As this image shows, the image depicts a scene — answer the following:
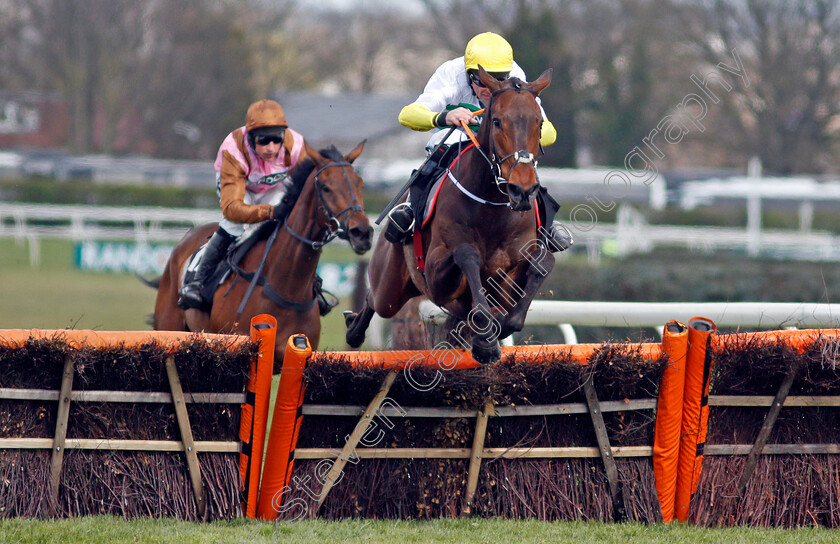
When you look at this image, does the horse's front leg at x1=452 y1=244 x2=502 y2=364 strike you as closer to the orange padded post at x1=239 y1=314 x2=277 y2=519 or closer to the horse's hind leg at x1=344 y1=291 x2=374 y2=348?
the orange padded post at x1=239 y1=314 x2=277 y2=519

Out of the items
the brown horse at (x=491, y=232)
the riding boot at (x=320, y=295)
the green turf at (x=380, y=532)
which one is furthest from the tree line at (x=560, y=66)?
the green turf at (x=380, y=532)

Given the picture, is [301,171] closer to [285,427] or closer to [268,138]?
[268,138]

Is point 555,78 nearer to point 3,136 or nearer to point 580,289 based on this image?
point 580,289

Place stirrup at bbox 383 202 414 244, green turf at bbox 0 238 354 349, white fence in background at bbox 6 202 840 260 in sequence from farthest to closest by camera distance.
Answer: white fence in background at bbox 6 202 840 260 → green turf at bbox 0 238 354 349 → stirrup at bbox 383 202 414 244

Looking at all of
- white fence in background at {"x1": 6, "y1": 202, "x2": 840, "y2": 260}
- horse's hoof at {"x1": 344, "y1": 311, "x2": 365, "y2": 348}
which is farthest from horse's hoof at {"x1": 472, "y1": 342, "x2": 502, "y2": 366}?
white fence in background at {"x1": 6, "y1": 202, "x2": 840, "y2": 260}

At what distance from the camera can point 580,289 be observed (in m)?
10.9

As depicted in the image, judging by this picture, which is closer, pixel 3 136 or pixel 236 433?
pixel 236 433

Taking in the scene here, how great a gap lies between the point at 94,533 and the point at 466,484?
156 centimetres

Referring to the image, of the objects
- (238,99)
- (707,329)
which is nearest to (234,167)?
(707,329)

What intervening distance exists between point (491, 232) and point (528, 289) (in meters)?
0.31

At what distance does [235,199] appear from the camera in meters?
5.74

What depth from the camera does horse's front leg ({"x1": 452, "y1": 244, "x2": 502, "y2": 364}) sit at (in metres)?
4.02

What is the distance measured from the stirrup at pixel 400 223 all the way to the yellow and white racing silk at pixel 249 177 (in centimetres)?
126

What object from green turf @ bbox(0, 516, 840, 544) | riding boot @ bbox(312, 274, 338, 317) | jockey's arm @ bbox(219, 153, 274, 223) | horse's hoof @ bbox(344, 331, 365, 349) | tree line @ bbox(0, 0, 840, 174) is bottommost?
green turf @ bbox(0, 516, 840, 544)
